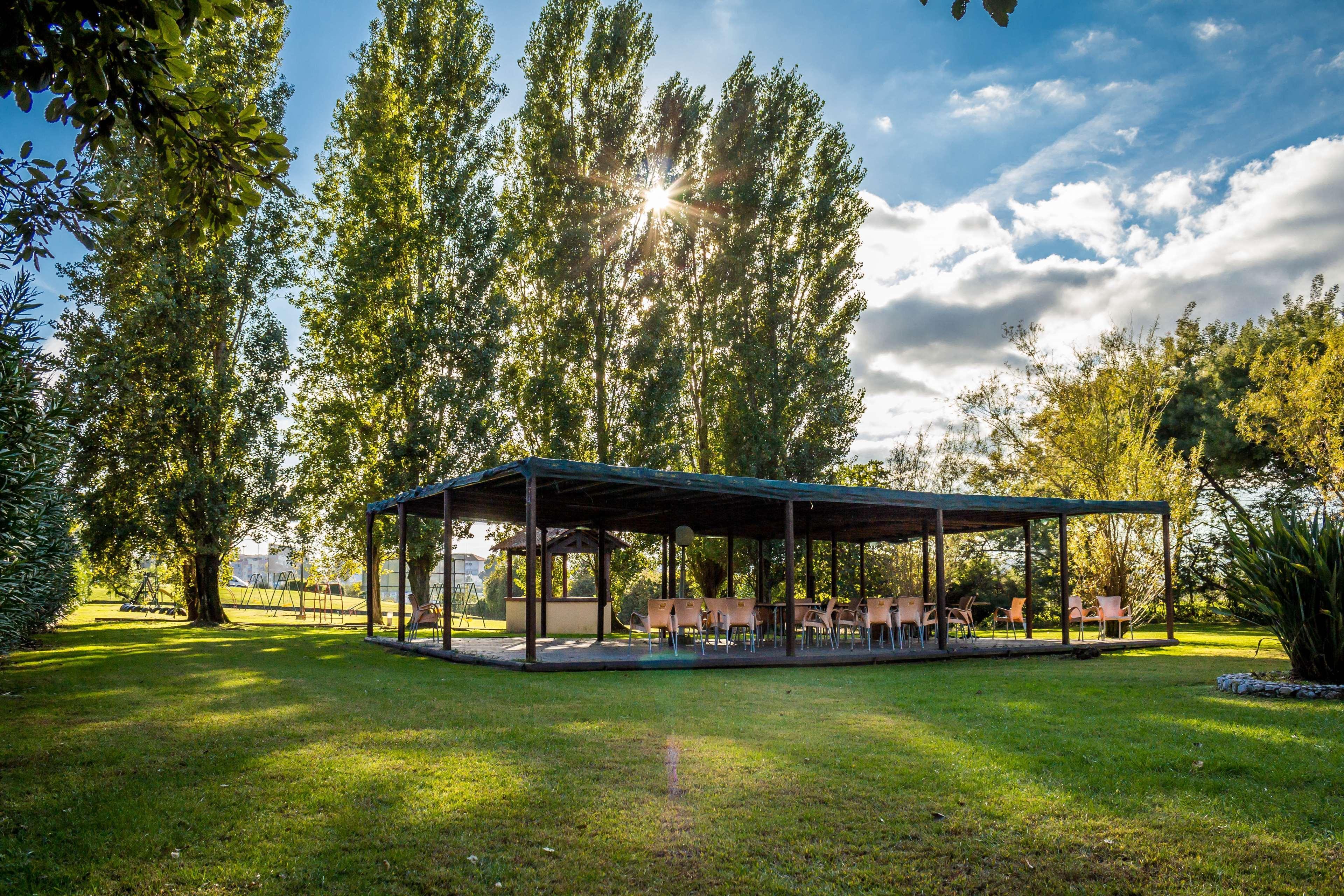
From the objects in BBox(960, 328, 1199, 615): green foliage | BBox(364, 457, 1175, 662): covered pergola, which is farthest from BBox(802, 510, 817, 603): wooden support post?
BBox(960, 328, 1199, 615): green foliage

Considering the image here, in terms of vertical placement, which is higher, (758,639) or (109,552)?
(109,552)

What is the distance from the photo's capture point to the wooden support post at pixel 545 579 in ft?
54.3

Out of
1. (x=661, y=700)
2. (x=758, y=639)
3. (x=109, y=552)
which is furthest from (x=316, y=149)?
(x=661, y=700)

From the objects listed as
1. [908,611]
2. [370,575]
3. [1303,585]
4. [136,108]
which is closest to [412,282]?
[370,575]

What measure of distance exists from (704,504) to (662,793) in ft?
31.6

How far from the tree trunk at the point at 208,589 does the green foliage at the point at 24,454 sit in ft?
35.4

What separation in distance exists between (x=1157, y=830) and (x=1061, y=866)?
676 mm

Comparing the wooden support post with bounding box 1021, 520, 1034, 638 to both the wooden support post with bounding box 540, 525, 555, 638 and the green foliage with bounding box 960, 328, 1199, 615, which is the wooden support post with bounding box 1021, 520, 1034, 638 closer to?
the green foliage with bounding box 960, 328, 1199, 615

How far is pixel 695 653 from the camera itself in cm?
1213

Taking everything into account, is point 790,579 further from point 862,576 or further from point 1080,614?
point 862,576

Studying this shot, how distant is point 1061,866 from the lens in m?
3.04

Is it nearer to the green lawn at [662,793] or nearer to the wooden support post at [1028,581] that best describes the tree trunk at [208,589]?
the green lawn at [662,793]

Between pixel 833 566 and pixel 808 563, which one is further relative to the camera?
pixel 833 566

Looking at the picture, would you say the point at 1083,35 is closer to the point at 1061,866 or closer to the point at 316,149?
the point at 1061,866
